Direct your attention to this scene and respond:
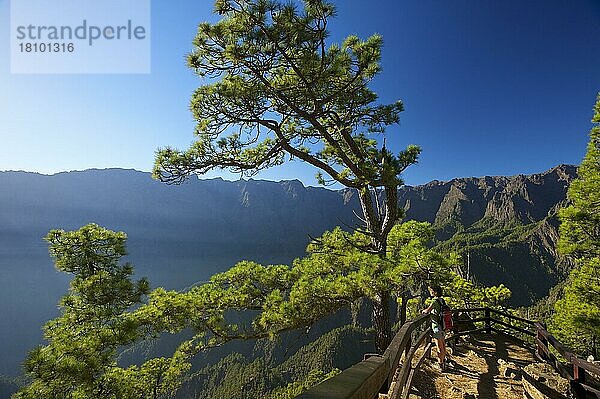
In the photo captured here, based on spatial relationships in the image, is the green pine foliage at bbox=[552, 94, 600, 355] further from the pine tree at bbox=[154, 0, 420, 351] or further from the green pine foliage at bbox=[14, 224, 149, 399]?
the green pine foliage at bbox=[14, 224, 149, 399]

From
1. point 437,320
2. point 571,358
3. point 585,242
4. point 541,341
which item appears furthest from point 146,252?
point 571,358

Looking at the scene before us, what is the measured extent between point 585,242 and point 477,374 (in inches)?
349

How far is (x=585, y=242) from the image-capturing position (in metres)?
10.9

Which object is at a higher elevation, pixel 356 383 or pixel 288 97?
pixel 288 97

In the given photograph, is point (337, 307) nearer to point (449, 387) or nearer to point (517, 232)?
point (449, 387)

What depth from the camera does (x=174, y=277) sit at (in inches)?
7234

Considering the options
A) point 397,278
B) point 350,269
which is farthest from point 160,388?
point 397,278

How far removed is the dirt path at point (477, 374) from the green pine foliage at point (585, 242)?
17.4ft

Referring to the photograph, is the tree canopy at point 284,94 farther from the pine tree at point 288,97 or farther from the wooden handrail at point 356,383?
the wooden handrail at point 356,383

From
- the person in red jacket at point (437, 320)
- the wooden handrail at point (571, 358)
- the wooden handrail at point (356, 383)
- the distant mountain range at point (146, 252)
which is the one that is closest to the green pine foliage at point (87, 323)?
the wooden handrail at point (356, 383)

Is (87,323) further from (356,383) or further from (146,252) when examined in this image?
(146,252)

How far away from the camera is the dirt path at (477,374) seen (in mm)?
4699

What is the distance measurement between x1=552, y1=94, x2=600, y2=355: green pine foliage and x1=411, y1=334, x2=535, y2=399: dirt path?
5.29 metres

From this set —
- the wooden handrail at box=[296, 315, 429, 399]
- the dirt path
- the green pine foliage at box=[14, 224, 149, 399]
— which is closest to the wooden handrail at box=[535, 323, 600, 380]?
the dirt path
